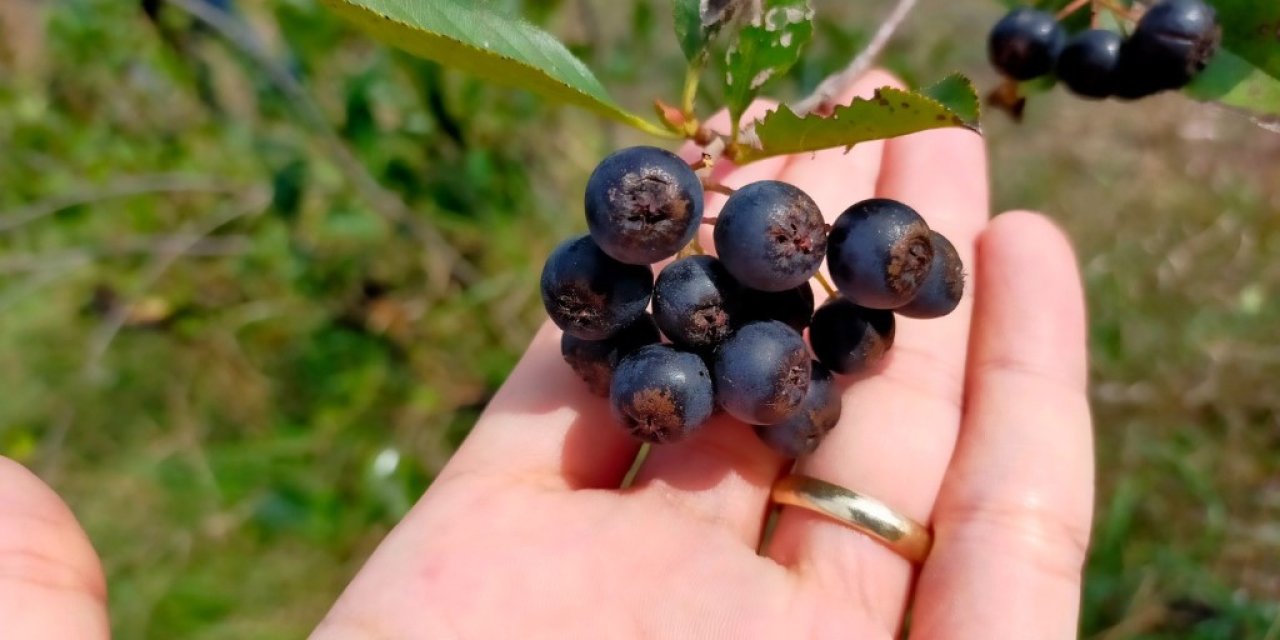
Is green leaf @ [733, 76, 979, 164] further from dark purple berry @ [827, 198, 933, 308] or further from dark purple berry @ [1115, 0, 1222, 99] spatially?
dark purple berry @ [1115, 0, 1222, 99]

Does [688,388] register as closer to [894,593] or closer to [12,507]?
[894,593]

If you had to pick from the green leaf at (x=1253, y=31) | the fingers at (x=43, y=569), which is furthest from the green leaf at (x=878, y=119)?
the fingers at (x=43, y=569)

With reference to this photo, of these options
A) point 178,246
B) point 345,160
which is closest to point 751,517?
point 345,160

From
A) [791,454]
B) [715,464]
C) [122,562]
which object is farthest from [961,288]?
[122,562]

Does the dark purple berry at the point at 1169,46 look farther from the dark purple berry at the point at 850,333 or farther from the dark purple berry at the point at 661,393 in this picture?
the dark purple berry at the point at 661,393

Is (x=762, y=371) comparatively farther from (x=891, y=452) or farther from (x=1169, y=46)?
(x=1169, y=46)

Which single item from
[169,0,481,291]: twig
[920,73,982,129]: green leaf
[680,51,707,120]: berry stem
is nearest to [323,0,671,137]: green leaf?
[680,51,707,120]: berry stem
